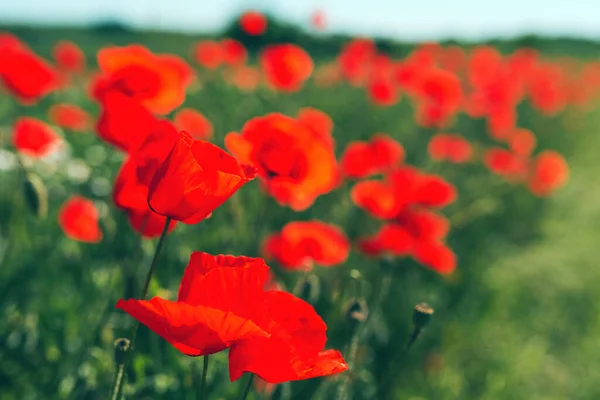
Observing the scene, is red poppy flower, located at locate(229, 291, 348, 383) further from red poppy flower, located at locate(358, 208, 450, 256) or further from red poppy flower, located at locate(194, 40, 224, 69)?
red poppy flower, located at locate(194, 40, 224, 69)

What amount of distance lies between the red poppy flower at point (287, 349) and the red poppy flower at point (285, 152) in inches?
20.3

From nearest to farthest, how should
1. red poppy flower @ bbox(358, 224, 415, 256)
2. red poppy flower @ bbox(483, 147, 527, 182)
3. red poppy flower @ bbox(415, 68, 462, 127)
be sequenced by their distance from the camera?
red poppy flower @ bbox(358, 224, 415, 256)
red poppy flower @ bbox(415, 68, 462, 127)
red poppy flower @ bbox(483, 147, 527, 182)

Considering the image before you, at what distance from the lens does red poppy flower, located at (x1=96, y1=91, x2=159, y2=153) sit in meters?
1.21

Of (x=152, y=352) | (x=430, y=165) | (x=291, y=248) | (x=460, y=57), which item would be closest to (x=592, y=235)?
(x=430, y=165)

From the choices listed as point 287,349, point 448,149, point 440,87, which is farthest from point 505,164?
point 287,349

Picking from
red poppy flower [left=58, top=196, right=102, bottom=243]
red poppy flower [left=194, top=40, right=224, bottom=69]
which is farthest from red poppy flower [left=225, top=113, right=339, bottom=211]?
red poppy flower [left=194, top=40, right=224, bottom=69]

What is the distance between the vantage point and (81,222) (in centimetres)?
198

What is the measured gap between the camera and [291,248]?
68.9 inches

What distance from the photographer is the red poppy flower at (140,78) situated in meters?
1.70

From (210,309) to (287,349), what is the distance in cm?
12

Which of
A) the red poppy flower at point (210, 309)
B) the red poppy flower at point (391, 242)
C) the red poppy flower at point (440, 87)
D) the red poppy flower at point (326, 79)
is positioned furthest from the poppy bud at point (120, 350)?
the red poppy flower at point (326, 79)

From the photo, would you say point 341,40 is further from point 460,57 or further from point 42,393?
point 42,393

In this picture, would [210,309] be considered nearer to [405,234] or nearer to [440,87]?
[405,234]

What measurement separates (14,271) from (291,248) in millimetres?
861
